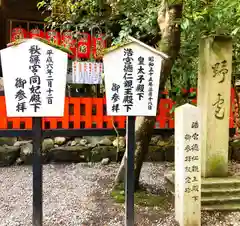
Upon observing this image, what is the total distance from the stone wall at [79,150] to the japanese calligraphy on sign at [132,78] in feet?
12.6

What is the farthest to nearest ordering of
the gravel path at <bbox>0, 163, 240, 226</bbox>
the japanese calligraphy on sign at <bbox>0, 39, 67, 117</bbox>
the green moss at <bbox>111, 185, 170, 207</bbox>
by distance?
1. the green moss at <bbox>111, 185, 170, 207</bbox>
2. the gravel path at <bbox>0, 163, 240, 226</bbox>
3. the japanese calligraphy on sign at <bbox>0, 39, 67, 117</bbox>

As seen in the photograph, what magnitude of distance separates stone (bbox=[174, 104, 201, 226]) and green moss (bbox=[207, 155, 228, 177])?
3.00ft

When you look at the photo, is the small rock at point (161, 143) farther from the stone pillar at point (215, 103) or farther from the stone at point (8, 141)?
the stone at point (8, 141)

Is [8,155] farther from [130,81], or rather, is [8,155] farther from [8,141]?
[130,81]

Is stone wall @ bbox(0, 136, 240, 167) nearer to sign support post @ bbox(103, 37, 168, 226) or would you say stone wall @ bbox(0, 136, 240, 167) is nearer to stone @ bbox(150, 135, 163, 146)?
stone @ bbox(150, 135, 163, 146)

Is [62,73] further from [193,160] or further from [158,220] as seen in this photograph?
[158,220]

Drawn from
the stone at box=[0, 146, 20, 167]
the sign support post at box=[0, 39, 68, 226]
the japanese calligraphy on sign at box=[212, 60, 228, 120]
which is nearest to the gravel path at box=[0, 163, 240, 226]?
the stone at box=[0, 146, 20, 167]

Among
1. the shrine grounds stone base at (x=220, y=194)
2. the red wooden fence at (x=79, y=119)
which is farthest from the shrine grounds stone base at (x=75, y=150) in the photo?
the shrine grounds stone base at (x=220, y=194)

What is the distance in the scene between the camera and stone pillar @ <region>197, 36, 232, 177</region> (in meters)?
4.38

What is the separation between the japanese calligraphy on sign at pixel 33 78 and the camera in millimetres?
3115

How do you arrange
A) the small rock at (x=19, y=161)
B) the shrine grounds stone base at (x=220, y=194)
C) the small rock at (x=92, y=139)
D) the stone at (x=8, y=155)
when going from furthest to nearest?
the small rock at (x=92, y=139) → the small rock at (x=19, y=161) → the stone at (x=8, y=155) → the shrine grounds stone base at (x=220, y=194)

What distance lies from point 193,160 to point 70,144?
13.6 feet

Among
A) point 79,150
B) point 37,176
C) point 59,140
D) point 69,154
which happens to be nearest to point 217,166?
point 37,176

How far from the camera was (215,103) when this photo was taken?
4.39 meters
